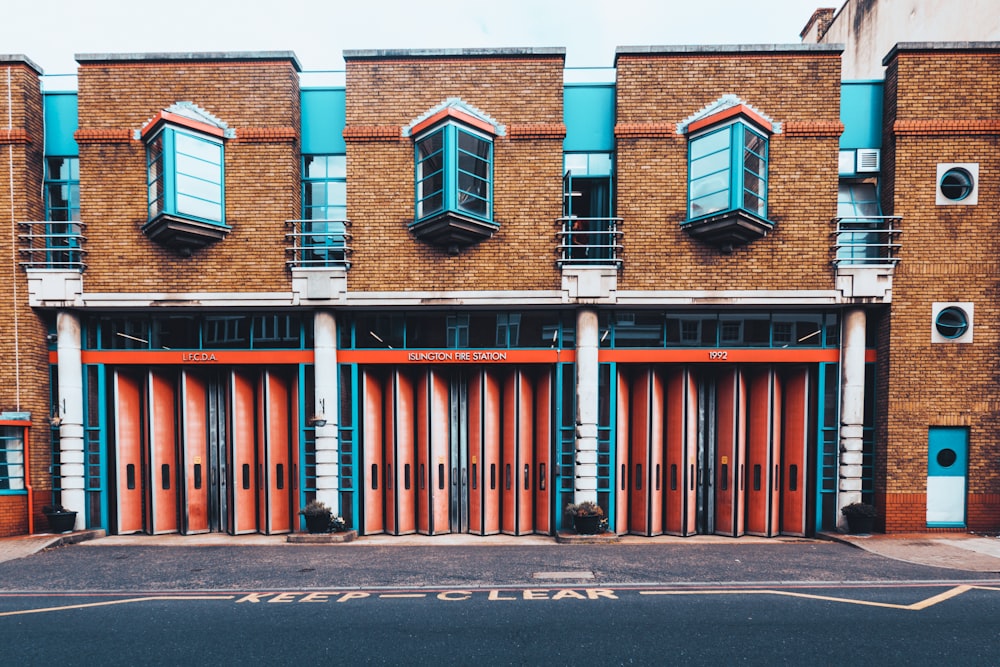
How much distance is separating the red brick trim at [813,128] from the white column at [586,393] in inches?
229

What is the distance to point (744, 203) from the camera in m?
10.6

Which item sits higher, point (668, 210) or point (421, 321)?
point (668, 210)

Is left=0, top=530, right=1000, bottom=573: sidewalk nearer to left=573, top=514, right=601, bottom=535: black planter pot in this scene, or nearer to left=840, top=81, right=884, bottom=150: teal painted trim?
left=573, top=514, right=601, bottom=535: black planter pot

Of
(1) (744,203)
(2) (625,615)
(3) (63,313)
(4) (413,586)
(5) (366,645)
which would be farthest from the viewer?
(3) (63,313)

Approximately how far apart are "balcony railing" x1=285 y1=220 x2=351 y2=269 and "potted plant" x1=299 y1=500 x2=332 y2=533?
16.9ft

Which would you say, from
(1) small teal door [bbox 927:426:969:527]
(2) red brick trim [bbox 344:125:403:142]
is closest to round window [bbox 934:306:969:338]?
(1) small teal door [bbox 927:426:969:527]

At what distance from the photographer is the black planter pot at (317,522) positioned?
10.8m

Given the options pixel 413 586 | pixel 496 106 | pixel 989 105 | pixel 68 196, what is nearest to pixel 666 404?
pixel 413 586

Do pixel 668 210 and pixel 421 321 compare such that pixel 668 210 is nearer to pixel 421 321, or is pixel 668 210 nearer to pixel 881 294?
pixel 881 294

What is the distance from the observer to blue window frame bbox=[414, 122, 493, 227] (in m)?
10.6

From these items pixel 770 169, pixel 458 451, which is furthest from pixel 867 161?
pixel 458 451

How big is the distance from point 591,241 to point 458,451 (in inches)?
223

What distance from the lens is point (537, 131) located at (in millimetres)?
11141

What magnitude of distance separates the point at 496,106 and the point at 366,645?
10.2 meters
